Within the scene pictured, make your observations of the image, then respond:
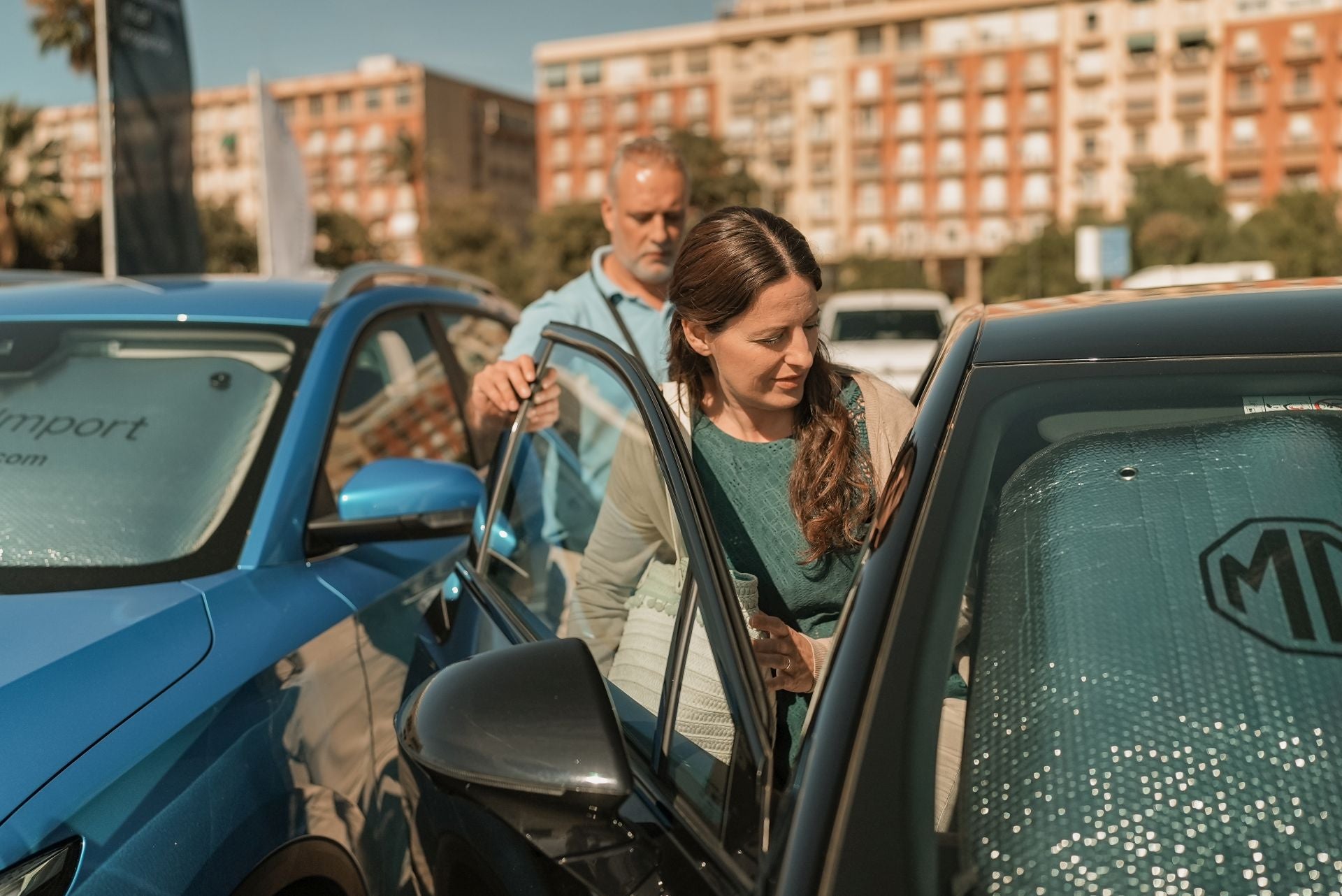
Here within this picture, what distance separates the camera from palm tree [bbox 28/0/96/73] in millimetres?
28047

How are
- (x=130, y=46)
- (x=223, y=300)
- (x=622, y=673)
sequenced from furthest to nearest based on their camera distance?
1. (x=130, y=46)
2. (x=223, y=300)
3. (x=622, y=673)

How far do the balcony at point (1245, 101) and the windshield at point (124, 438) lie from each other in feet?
286

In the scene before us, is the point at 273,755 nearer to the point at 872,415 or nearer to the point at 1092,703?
the point at 872,415

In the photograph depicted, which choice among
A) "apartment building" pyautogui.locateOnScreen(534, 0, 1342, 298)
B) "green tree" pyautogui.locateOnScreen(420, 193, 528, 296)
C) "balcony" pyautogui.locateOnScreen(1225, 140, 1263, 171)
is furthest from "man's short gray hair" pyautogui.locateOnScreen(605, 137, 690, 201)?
"balcony" pyautogui.locateOnScreen(1225, 140, 1263, 171)

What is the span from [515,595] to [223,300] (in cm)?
145

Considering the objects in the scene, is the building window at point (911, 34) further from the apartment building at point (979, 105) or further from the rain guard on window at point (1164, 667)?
the rain guard on window at point (1164, 667)

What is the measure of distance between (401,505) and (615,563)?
2.96 ft

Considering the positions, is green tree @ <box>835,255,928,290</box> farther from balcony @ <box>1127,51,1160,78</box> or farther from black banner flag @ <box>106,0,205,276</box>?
black banner flag @ <box>106,0,205,276</box>

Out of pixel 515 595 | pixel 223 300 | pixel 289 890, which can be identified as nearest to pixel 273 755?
pixel 289 890

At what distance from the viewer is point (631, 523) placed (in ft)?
6.61

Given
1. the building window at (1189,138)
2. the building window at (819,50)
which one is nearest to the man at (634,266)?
the building window at (1189,138)

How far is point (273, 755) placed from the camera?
2139mm

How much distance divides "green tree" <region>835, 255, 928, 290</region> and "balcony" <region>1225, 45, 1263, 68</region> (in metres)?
22.4

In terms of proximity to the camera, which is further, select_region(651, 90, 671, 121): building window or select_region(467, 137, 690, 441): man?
select_region(651, 90, 671, 121): building window
